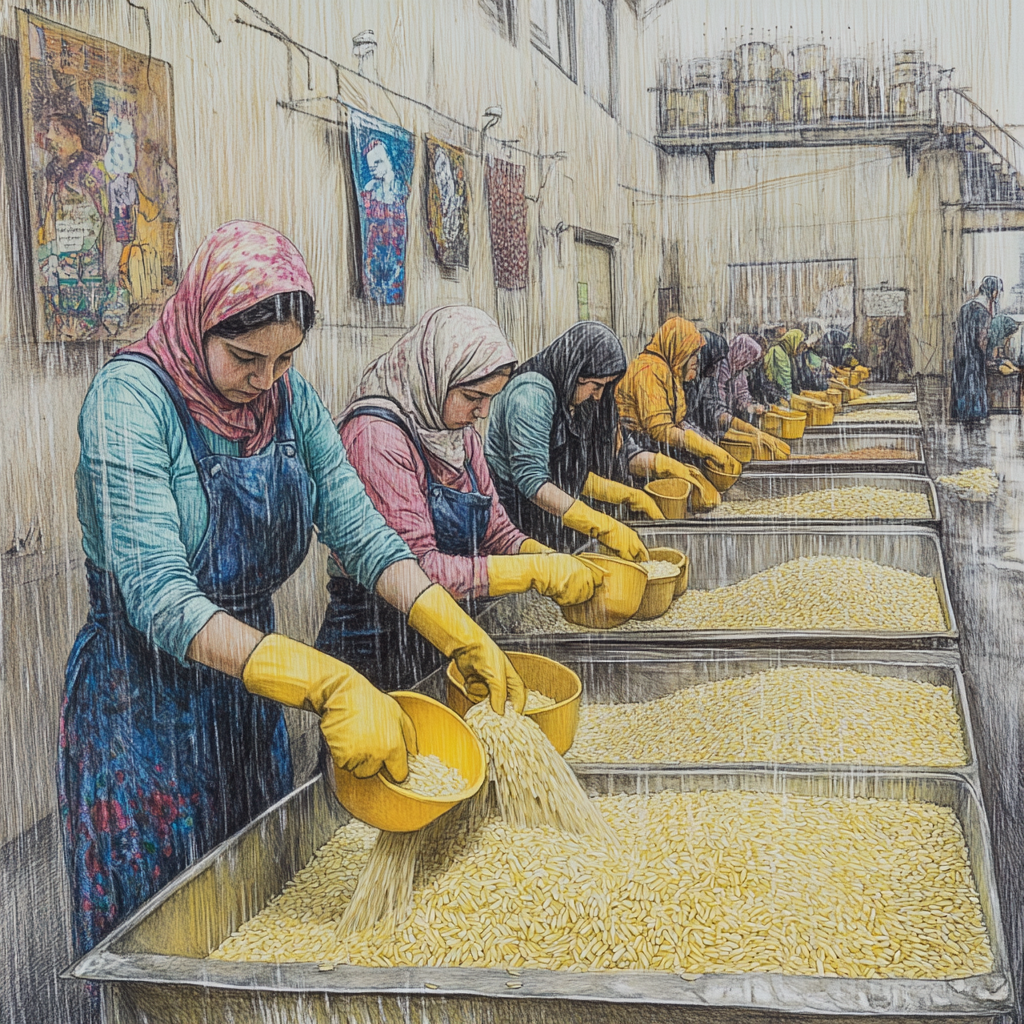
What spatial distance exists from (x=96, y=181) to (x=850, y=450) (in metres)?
4.20

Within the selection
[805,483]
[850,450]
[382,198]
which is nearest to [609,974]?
[382,198]

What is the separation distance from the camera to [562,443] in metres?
3.01

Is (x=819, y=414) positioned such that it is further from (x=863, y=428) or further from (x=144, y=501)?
(x=144, y=501)

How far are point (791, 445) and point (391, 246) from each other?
2885 mm

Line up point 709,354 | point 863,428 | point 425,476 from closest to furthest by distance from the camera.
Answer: point 425,476 → point 709,354 → point 863,428

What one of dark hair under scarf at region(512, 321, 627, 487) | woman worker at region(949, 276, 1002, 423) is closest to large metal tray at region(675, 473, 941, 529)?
dark hair under scarf at region(512, 321, 627, 487)

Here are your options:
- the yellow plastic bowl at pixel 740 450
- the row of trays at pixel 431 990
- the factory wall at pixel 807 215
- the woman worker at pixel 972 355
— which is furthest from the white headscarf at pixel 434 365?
the woman worker at pixel 972 355

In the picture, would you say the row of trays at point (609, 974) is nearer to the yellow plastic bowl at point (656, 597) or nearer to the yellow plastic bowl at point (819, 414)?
the yellow plastic bowl at point (656, 597)

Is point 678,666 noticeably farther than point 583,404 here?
No

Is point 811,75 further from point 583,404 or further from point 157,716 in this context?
point 157,716

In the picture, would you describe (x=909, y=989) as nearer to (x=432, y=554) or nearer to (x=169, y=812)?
(x=169, y=812)

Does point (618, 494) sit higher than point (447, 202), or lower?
lower

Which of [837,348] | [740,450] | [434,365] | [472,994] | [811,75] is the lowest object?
[472,994]

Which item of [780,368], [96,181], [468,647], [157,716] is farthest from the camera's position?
[780,368]
